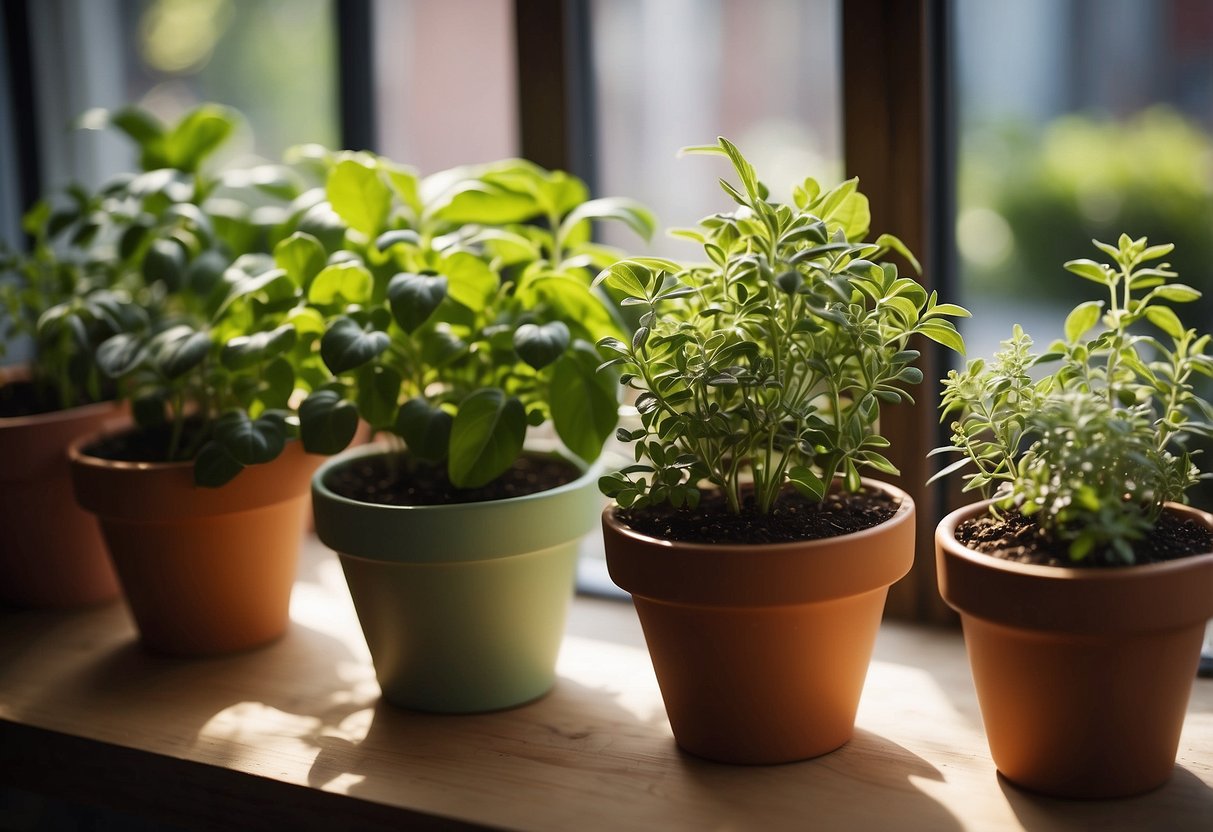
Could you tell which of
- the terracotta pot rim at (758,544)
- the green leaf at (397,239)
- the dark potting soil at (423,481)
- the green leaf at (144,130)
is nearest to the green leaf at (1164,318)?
the terracotta pot rim at (758,544)

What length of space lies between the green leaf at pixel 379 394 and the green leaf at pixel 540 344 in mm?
165

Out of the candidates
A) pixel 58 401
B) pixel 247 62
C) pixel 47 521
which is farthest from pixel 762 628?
pixel 247 62

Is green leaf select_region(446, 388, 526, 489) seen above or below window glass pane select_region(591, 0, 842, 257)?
below

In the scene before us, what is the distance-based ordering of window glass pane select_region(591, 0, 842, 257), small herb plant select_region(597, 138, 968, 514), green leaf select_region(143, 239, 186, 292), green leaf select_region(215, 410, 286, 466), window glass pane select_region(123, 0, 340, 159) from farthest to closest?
window glass pane select_region(123, 0, 340, 159) → window glass pane select_region(591, 0, 842, 257) → green leaf select_region(143, 239, 186, 292) → green leaf select_region(215, 410, 286, 466) → small herb plant select_region(597, 138, 968, 514)

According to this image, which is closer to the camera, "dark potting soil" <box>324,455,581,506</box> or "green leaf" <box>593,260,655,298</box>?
"green leaf" <box>593,260,655,298</box>

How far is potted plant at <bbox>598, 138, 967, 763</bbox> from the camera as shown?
3.09 feet

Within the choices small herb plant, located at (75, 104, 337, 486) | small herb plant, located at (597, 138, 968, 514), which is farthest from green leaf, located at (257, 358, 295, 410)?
small herb plant, located at (597, 138, 968, 514)

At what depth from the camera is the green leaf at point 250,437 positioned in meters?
1.16

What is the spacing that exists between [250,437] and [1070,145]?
932mm

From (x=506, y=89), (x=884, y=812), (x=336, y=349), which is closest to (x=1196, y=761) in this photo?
(x=884, y=812)

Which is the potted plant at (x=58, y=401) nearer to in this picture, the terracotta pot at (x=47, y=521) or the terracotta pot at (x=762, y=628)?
the terracotta pot at (x=47, y=521)

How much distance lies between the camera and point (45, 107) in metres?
2.04

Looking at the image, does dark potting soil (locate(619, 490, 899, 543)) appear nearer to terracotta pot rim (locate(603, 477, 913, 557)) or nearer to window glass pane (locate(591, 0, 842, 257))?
terracotta pot rim (locate(603, 477, 913, 557))

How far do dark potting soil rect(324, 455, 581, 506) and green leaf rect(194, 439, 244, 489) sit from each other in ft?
0.33
